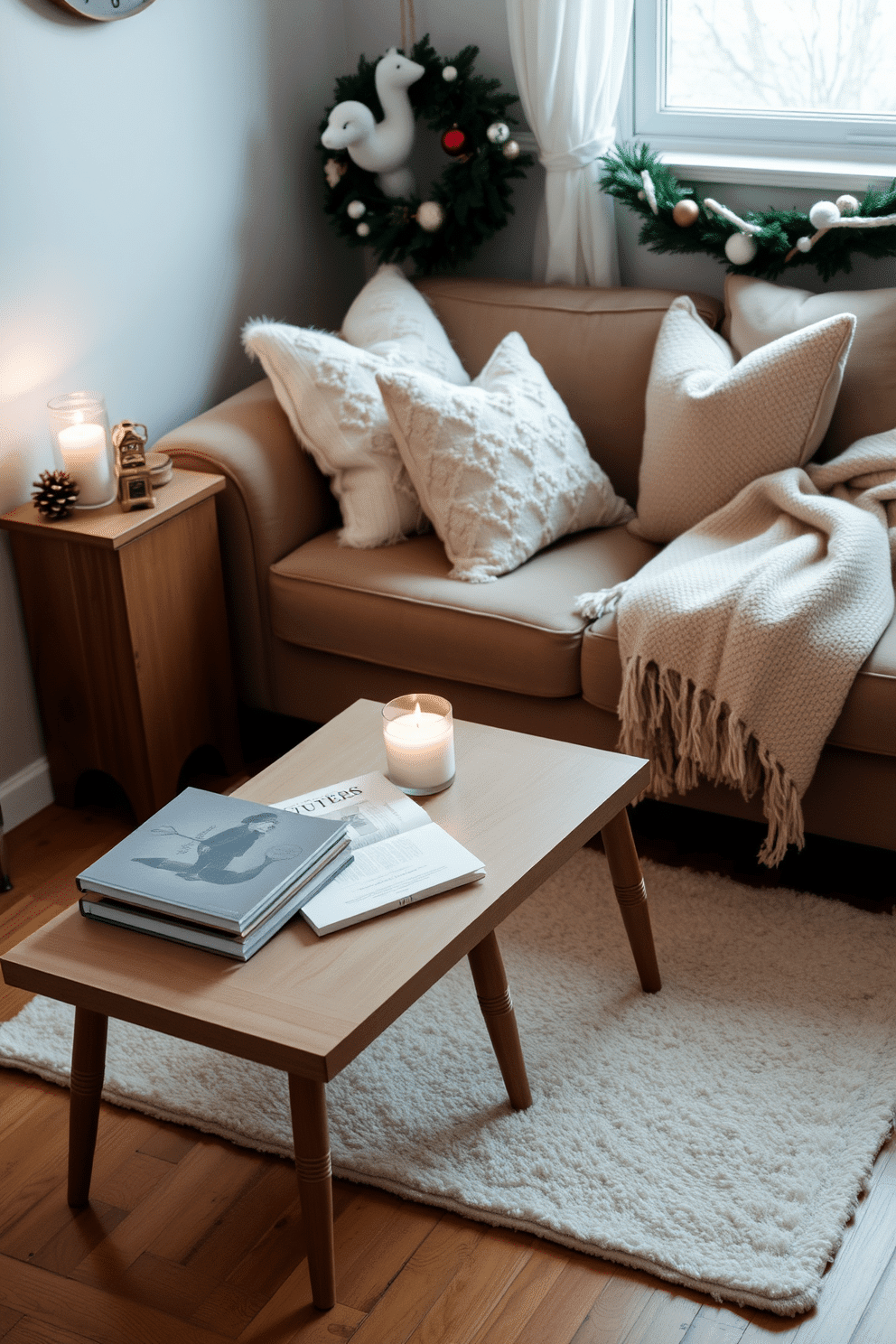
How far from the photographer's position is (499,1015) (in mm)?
1671

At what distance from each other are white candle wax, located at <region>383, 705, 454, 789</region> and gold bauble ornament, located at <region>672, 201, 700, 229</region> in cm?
141

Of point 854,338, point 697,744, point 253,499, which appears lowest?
point 697,744

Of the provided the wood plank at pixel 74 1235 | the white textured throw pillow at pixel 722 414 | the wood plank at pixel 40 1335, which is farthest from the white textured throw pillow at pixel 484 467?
the wood plank at pixel 40 1335

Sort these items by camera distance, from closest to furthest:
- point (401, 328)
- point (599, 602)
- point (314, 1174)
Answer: point (314, 1174) < point (599, 602) < point (401, 328)

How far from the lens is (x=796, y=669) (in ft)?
6.56

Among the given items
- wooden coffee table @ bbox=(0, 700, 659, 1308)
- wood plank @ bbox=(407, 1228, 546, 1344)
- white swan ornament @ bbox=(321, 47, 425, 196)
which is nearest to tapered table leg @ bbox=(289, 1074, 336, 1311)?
wooden coffee table @ bbox=(0, 700, 659, 1308)

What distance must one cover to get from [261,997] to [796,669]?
3.31 ft

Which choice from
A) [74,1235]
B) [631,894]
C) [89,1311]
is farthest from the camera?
[631,894]

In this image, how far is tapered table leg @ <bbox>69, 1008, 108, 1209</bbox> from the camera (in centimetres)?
157

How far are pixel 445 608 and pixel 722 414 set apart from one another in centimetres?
60

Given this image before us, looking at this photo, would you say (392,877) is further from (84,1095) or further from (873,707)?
(873,707)

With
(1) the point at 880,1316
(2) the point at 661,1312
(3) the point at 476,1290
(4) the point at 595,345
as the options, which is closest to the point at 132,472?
(4) the point at 595,345

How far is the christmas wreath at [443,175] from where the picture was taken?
9.11 ft

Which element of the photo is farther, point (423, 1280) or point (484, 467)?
point (484, 467)
